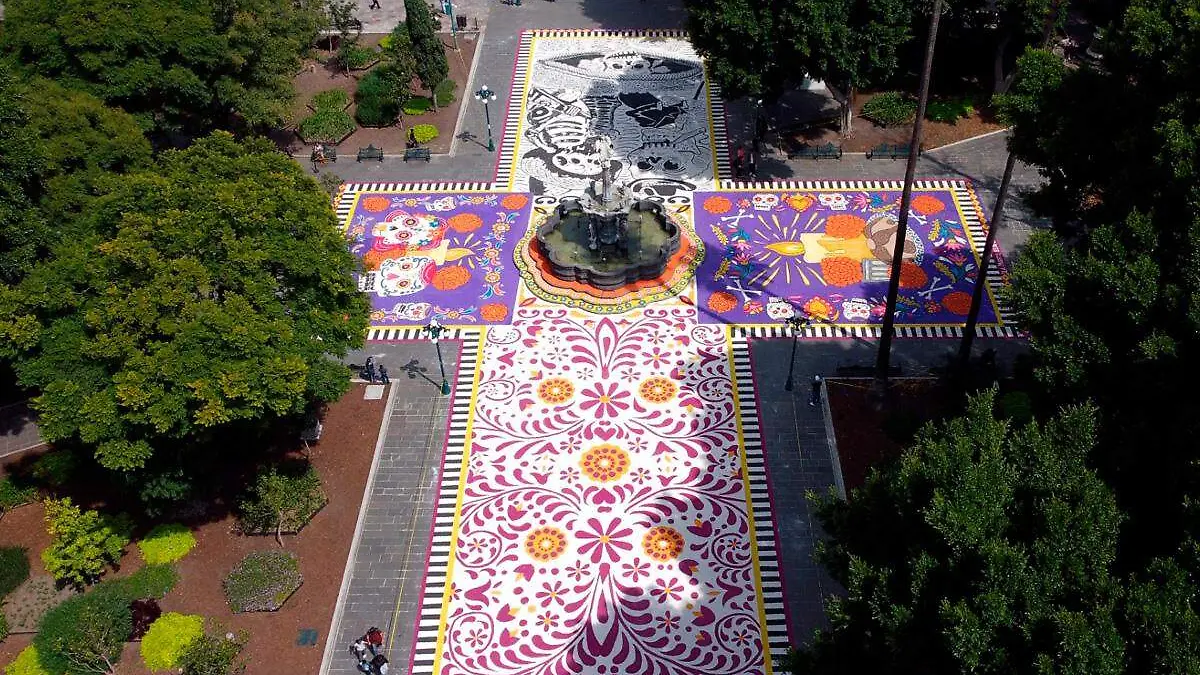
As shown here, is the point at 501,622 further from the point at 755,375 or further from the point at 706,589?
the point at 755,375

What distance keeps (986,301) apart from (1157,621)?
23.8 meters

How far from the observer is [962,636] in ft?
56.8

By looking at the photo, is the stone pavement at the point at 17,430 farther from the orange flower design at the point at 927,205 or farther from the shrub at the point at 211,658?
the orange flower design at the point at 927,205

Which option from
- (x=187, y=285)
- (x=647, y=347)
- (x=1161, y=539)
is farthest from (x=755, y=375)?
(x=187, y=285)

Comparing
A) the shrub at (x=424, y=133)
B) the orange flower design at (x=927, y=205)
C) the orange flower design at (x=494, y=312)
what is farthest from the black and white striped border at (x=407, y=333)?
the orange flower design at (x=927, y=205)

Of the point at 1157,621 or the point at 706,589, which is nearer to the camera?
the point at 1157,621

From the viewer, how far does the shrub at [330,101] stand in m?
50.0

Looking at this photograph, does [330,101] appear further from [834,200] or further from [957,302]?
[957,302]

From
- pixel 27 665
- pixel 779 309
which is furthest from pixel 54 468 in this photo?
pixel 779 309

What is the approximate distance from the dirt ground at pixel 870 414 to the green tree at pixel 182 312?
1672 cm

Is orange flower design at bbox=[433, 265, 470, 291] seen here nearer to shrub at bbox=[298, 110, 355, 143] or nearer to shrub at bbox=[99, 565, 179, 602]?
shrub at bbox=[298, 110, 355, 143]

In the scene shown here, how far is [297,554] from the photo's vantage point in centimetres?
3044

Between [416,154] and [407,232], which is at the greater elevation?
[416,154]

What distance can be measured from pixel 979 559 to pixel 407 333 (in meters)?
25.2
